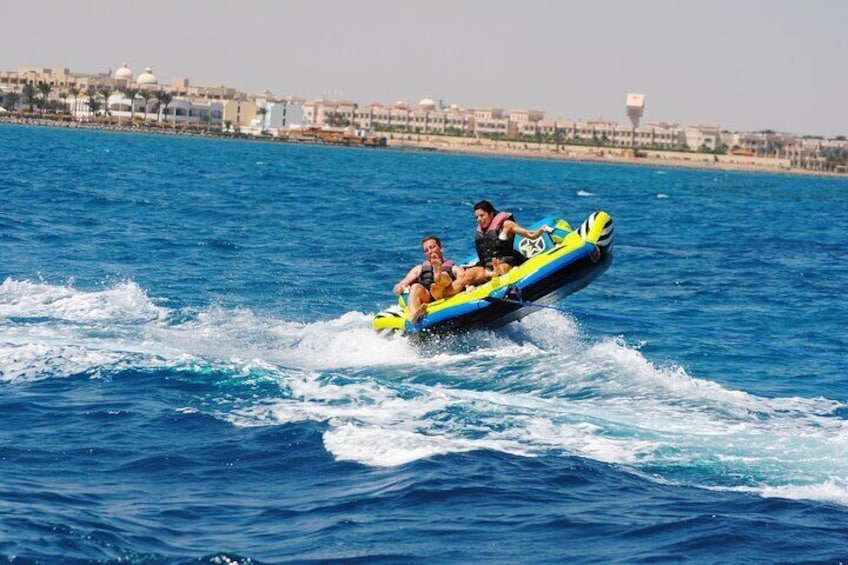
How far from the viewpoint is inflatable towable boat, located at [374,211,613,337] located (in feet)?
51.1

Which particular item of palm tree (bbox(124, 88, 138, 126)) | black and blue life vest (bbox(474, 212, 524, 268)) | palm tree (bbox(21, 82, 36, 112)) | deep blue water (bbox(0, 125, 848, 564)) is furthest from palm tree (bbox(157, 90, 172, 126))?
black and blue life vest (bbox(474, 212, 524, 268))

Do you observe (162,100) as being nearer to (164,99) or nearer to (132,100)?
(164,99)

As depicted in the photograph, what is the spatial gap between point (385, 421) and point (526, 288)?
3.97 metres

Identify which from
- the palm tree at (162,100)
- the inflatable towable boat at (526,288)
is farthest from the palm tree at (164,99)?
the inflatable towable boat at (526,288)

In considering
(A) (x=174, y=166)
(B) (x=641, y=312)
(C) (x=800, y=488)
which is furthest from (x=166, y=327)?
(A) (x=174, y=166)

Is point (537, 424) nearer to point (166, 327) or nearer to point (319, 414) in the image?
point (319, 414)

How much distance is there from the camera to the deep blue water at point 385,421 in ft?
29.6

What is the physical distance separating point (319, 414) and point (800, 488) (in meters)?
4.05

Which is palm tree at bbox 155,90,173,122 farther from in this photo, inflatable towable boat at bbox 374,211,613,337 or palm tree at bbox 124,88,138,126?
inflatable towable boat at bbox 374,211,613,337

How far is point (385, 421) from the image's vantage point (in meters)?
12.0

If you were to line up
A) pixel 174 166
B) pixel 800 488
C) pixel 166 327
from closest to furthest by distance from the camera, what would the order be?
pixel 800 488
pixel 166 327
pixel 174 166

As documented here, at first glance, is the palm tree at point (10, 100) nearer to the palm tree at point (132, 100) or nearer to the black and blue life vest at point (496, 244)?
the palm tree at point (132, 100)

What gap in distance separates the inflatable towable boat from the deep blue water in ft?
0.97

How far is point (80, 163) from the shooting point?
207 ft
